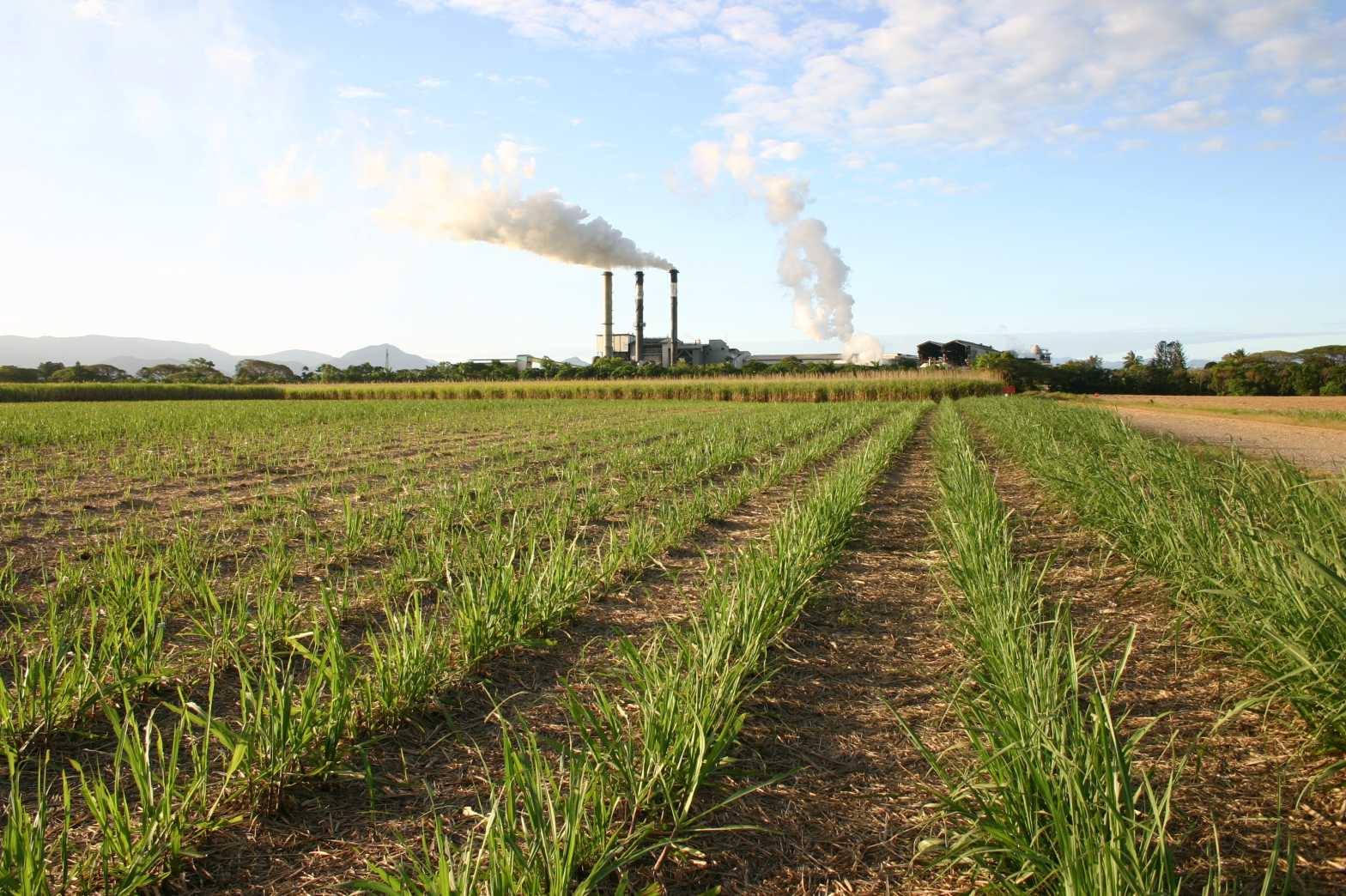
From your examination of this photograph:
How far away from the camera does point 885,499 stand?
274 inches

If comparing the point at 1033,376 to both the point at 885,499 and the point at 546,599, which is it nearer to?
the point at 885,499

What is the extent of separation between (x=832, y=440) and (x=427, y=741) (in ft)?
30.2

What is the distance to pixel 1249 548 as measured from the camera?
291cm

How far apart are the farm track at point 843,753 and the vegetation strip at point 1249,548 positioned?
0.99 metres

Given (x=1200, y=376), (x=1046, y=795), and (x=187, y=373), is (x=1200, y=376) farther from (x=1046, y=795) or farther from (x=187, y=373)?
(x=187, y=373)

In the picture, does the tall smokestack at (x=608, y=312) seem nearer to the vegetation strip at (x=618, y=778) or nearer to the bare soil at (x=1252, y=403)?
the bare soil at (x=1252, y=403)

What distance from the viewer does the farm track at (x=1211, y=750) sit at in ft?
5.90

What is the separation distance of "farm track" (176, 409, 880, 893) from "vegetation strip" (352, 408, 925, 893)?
0.30 feet

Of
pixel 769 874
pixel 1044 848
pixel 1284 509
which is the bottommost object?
pixel 769 874

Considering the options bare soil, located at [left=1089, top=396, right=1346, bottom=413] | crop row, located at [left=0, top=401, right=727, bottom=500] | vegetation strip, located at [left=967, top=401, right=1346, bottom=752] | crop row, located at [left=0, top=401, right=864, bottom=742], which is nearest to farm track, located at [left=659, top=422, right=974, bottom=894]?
vegetation strip, located at [left=967, top=401, right=1346, bottom=752]

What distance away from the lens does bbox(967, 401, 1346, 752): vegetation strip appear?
2.24 meters

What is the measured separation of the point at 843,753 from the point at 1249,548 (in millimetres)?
1802

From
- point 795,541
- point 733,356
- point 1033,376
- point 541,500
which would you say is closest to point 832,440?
point 541,500

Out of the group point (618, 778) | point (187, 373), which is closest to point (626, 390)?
point (618, 778)
